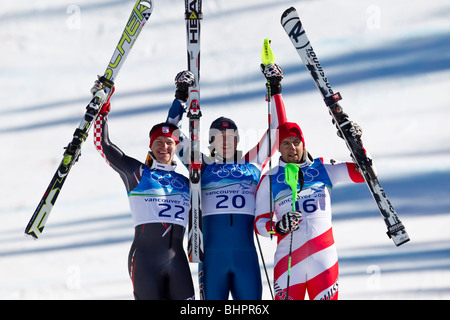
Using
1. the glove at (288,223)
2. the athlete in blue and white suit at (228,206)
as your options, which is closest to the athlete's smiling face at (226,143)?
the athlete in blue and white suit at (228,206)

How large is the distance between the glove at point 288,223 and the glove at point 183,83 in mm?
2270

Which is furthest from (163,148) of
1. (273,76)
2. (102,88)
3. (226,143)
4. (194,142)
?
→ (273,76)

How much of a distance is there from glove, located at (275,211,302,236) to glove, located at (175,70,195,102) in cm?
227

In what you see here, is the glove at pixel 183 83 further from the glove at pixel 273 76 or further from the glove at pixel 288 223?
the glove at pixel 288 223

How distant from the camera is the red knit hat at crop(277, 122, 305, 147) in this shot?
8461 mm

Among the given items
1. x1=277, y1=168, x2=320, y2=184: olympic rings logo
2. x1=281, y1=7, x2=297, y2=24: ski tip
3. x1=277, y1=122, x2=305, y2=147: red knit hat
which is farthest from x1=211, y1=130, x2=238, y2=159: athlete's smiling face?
x1=281, y1=7, x2=297, y2=24: ski tip

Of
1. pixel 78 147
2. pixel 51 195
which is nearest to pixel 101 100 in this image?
pixel 78 147

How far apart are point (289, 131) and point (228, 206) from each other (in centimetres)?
125

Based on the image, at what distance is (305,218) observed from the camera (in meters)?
8.16

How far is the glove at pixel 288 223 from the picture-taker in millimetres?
7809
